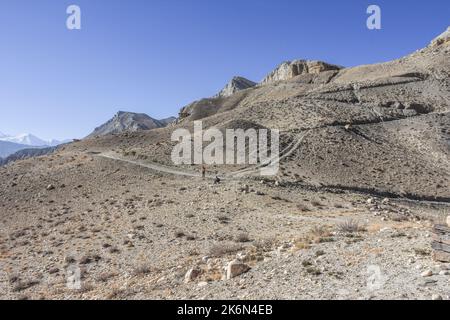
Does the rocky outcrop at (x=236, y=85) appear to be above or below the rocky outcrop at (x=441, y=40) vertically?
above

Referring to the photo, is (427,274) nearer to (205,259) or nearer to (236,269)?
(236,269)

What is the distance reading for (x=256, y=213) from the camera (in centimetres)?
2670

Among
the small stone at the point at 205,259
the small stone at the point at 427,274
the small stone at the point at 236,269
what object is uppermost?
the small stone at the point at 427,274

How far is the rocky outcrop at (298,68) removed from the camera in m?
131

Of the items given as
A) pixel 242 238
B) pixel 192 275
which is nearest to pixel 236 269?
pixel 192 275

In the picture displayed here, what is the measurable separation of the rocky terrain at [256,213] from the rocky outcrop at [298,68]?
5862cm

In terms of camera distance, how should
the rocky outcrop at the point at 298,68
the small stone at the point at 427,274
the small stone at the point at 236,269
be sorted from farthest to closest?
the rocky outcrop at the point at 298,68 < the small stone at the point at 236,269 < the small stone at the point at 427,274

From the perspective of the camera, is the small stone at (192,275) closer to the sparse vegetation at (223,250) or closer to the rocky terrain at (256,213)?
the rocky terrain at (256,213)

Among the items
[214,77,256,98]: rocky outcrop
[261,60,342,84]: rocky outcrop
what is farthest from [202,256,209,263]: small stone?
[214,77,256,98]: rocky outcrop

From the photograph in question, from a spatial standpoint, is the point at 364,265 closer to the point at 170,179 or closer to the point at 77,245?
the point at 77,245

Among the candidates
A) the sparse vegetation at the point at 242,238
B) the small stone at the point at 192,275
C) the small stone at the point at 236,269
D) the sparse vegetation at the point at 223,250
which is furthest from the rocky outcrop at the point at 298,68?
the small stone at the point at 236,269
